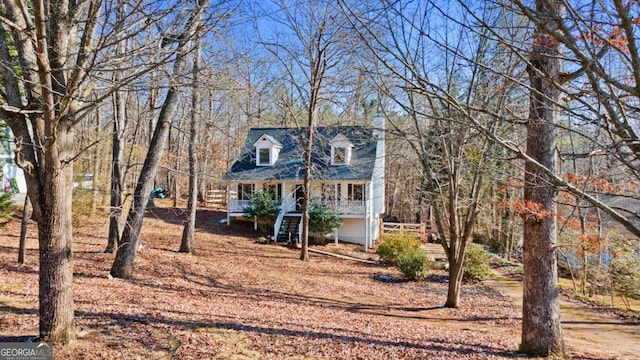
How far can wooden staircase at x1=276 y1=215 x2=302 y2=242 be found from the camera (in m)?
18.8

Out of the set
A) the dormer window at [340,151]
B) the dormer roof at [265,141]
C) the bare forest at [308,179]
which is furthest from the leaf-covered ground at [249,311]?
the dormer roof at [265,141]

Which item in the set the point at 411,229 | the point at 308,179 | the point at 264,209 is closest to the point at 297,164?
the point at 264,209

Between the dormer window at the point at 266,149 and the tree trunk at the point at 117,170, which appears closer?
the tree trunk at the point at 117,170

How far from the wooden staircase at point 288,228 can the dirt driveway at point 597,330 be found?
9.55 meters

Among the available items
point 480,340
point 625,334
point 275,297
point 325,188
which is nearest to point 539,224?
point 480,340

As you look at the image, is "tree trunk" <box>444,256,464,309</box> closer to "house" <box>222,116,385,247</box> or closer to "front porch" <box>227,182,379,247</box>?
"front porch" <box>227,182,379,247</box>

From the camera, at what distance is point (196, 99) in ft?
38.7

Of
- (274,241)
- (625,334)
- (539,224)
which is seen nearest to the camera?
(539,224)

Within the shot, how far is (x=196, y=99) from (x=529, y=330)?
10153 mm

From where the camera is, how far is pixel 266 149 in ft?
70.2

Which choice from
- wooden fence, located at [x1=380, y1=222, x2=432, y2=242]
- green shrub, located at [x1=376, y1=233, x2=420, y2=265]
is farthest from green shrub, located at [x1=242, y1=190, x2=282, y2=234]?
green shrub, located at [x1=376, y1=233, x2=420, y2=265]

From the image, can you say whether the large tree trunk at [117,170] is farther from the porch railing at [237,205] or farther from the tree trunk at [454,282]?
the porch railing at [237,205]

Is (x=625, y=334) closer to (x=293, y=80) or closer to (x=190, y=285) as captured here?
(x=190, y=285)

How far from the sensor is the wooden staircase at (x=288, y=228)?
18763mm
